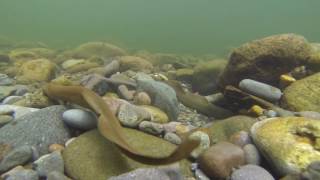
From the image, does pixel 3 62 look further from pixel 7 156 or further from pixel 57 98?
pixel 7 156

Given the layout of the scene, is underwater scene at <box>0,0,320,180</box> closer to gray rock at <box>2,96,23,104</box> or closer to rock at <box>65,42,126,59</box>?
gray rock at <box>2,96,23,104</box>

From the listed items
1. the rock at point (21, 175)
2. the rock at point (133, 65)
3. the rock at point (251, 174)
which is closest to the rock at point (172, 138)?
the rock at point (251, 174)

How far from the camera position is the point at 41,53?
36.1 feet

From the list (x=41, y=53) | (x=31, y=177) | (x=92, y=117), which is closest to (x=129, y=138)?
(x=92, y=117)

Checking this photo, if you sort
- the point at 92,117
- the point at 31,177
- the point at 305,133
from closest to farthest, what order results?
1. the point at 31,177
2. the point at 305,133
3. the point at 92,117

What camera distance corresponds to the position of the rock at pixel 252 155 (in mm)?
3594

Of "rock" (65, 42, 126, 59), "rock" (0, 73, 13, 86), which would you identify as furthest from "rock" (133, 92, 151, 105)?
"rock" (65, 42, 126, 59)

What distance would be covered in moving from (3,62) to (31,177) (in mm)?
6830

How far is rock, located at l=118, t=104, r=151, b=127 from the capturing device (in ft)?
12.9

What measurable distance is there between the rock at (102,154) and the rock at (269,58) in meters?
2.12

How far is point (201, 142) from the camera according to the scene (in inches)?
147

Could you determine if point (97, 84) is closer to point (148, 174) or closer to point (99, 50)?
point (148, 174)

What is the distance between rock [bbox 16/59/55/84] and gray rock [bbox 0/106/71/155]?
266 centimetres

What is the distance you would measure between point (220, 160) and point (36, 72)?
4583mm
